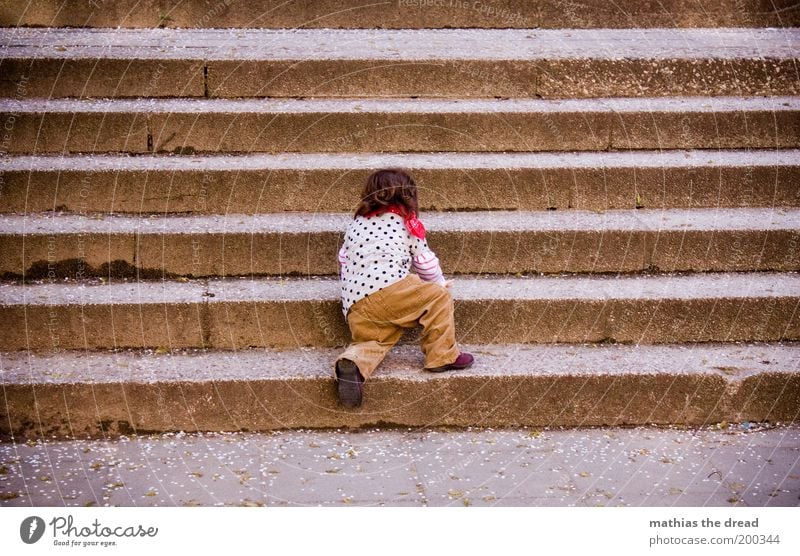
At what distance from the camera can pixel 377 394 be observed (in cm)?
475

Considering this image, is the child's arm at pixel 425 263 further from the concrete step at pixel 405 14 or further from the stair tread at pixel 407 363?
the concrete step at pixel 405 14

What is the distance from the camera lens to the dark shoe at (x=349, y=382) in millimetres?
4629

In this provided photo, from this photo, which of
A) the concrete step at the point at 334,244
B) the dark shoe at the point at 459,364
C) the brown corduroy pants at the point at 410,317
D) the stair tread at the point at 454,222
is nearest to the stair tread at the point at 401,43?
the stair tread at the point at 454,222

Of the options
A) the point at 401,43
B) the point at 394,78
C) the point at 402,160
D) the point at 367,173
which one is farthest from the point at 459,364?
the point at 401,43

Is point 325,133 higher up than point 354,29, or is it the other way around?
point 354,29

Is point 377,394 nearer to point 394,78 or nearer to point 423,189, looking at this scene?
point 423,189

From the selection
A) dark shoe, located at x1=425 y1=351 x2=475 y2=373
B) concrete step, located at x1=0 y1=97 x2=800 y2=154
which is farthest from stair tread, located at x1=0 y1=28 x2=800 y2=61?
dark shoe, located at x1=425 y1=351 x2=475 y2=373

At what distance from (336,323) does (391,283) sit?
0.48 m

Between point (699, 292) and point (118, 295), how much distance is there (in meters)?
3.08

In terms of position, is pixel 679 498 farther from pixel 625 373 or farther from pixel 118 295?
pixel 118 295

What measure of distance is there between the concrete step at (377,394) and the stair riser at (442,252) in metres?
0.70

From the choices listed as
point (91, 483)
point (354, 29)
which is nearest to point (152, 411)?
point (91, 483)

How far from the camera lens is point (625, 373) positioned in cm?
483

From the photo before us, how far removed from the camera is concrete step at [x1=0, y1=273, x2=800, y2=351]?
509 cm
